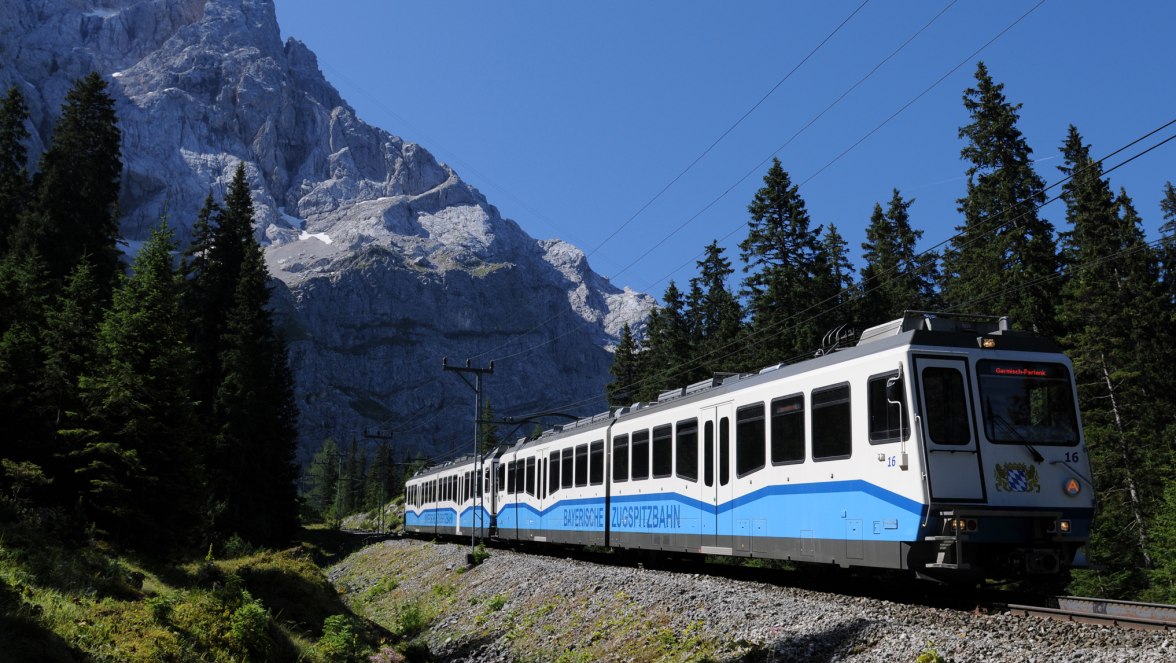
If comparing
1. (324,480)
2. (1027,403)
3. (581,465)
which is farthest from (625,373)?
(324,480)

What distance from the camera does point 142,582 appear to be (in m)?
17.0

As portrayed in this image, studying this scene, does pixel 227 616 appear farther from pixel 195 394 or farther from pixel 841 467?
pixel 195 394

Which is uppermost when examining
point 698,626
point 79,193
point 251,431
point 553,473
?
point 79,193

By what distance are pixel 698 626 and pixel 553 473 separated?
13694 mm

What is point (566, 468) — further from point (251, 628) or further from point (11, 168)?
point (11, 168)

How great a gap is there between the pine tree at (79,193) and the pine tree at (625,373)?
1321 inches

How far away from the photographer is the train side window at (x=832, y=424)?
12.4m

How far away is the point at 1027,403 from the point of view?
11.8 meters

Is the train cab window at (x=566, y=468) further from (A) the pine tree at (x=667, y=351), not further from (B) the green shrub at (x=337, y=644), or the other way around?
(A) the pine tree at (x=667, y=351)

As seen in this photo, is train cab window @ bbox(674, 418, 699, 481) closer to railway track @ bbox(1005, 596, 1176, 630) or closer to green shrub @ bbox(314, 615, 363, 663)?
green shrub @ bbox(314, 615, 363, 663)

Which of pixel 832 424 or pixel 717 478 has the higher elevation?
pixel 832 424

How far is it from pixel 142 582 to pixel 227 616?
3.24 m

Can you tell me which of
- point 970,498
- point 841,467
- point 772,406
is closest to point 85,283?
point 772,406

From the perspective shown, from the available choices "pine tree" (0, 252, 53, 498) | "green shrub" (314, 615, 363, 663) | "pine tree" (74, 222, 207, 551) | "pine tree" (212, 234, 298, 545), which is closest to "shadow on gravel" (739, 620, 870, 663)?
"green shrub" (314, 615, 363, 663)
